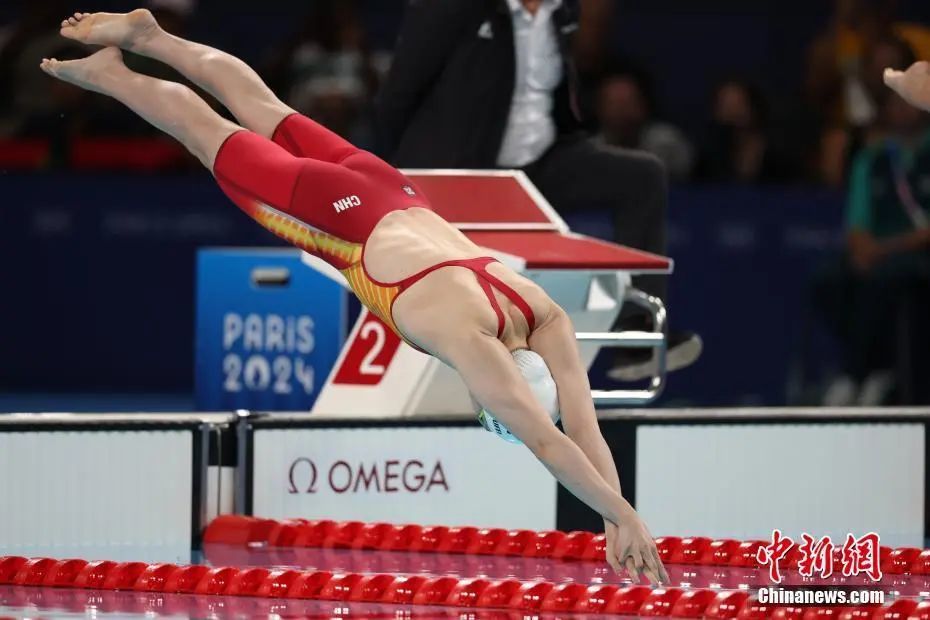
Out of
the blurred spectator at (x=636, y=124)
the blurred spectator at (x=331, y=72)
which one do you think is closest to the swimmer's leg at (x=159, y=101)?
the blurred spectator at (x=331, y=72)

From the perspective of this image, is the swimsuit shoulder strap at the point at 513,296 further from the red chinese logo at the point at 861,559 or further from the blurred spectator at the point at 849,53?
the blurred spectator at the point at 849,53

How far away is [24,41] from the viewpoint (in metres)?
9.48

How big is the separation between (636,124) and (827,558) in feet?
14.3

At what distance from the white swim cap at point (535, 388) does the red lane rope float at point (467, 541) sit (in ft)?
4.05

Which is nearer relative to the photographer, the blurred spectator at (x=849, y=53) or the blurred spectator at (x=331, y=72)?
the blurred spectator at (x=331, y=72)

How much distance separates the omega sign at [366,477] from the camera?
6.46 meters

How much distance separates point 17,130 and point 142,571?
4.62 metres

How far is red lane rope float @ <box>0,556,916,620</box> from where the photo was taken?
500 cm

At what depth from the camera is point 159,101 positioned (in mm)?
5719

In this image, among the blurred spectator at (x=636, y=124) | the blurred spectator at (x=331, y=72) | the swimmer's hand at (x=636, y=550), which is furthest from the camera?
the blurred spectator at (x=636, y=124)

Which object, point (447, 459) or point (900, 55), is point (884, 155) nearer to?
point (900, 55)

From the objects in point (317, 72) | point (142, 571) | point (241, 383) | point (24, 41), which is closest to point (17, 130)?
point (24, 41)

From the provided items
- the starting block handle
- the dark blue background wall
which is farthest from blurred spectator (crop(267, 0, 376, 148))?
the starting block handle

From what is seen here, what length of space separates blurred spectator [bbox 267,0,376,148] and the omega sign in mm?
3040
